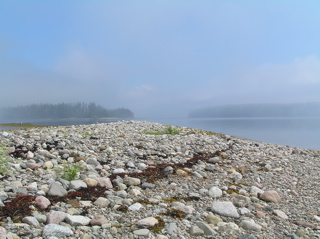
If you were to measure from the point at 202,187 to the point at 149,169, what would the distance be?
5.49 ft

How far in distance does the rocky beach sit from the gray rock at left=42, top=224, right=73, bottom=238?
0.5 inches

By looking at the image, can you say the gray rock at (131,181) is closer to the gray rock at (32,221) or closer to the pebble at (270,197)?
the gray rock at (32,221)

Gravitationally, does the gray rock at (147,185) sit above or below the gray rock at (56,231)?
below

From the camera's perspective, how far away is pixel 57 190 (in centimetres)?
448

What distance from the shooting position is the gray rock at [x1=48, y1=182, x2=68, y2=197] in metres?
4.41

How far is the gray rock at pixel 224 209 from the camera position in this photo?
4.14 metres

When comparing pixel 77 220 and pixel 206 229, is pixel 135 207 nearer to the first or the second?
pixel 77 220

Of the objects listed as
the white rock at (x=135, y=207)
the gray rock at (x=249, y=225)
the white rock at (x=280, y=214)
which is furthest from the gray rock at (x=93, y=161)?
the white rock at (x=280, y=214)

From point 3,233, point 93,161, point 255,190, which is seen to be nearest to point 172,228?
point 3,233

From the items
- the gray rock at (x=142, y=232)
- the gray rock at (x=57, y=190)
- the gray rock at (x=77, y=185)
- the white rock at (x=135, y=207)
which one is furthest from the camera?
the gray rock at (x=77, y=185)

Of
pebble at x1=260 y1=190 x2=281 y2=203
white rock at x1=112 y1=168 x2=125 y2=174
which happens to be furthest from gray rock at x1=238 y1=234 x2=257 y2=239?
white rock at x1=112 y1=168 x2=125 y2=174

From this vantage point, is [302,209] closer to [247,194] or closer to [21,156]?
[247,194]

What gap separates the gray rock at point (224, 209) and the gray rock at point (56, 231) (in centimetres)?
241

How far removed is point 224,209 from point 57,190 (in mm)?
3061
